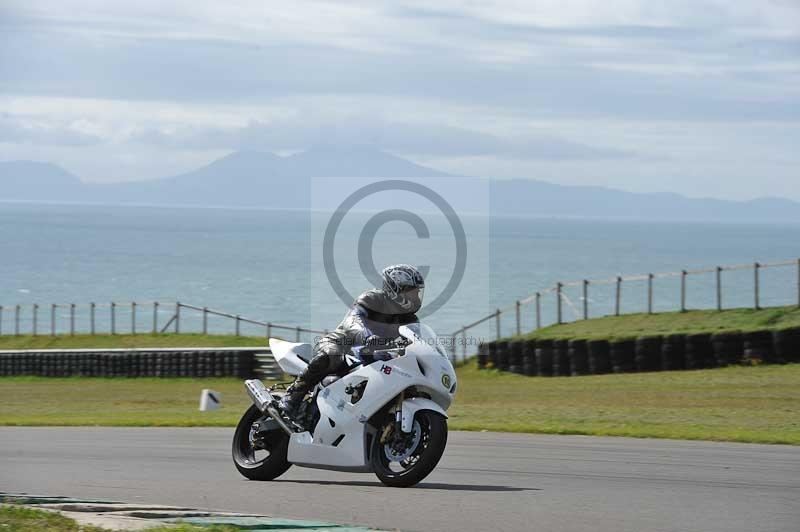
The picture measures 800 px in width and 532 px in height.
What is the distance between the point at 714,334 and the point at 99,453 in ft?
53.0

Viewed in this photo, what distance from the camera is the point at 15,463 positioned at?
471 inches

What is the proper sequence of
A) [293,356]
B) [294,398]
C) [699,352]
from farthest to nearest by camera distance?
[699,352] < [293,356] < [294,398]

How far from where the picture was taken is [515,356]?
30.9 meters

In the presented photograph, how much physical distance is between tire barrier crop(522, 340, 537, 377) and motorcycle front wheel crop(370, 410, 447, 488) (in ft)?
67.3

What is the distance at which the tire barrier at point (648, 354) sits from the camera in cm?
2620

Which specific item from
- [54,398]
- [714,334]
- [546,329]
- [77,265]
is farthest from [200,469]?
[77,265]

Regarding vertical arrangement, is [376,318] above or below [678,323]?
above

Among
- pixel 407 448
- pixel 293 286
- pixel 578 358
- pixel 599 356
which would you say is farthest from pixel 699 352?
pixel 293 286

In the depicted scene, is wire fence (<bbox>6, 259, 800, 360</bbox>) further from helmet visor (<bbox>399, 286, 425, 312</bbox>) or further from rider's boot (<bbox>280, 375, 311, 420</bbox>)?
helmet visor (<bbox>399, 286, 425, 312</bbox>)

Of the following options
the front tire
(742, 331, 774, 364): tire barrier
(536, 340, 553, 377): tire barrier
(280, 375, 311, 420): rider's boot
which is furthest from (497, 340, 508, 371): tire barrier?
(280, 375, 311, 420): rider's boot

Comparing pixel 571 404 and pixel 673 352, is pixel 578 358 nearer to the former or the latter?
pixel 673 352

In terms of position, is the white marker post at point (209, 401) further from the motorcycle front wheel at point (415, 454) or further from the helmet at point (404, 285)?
the motorcycle front wheel at point (415, 454)

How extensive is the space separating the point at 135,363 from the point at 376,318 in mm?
26134

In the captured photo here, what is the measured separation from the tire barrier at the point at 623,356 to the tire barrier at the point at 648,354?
12 cm
